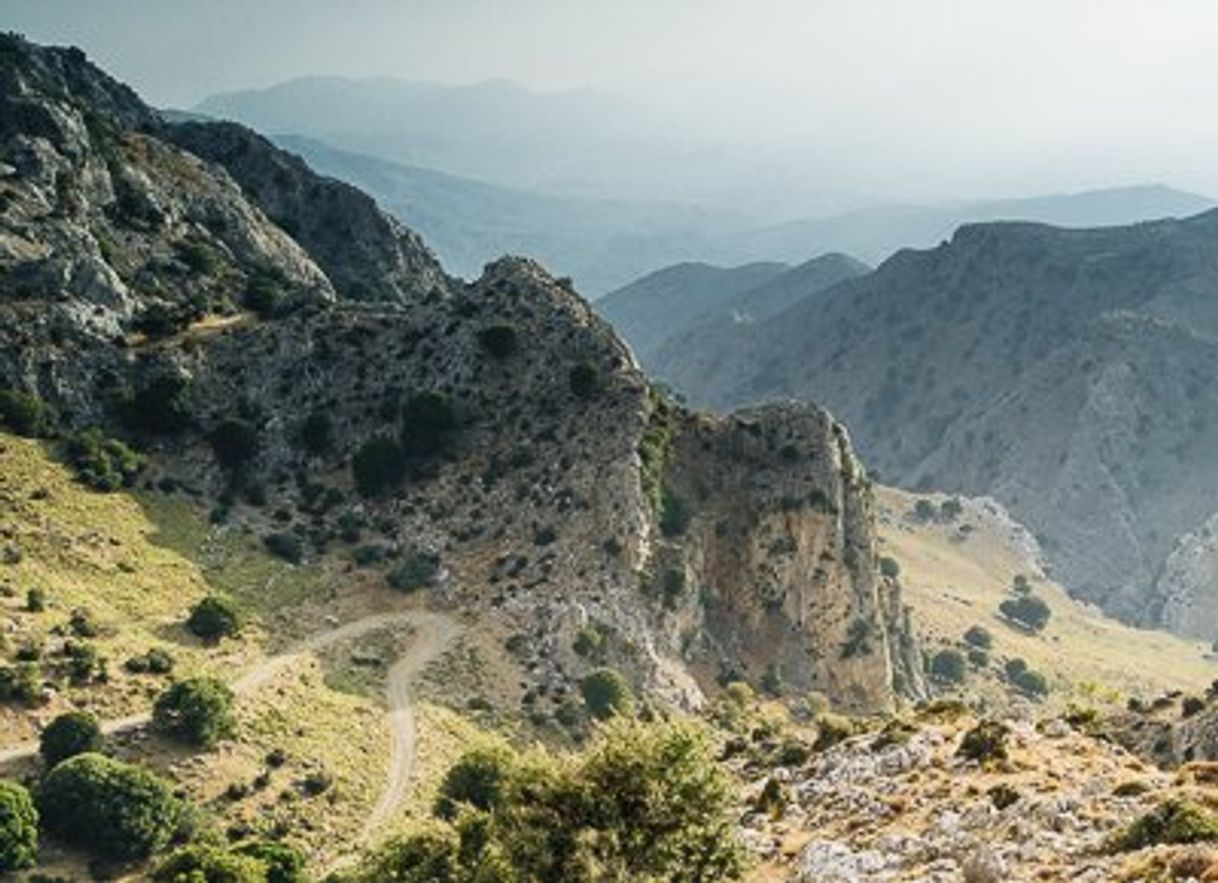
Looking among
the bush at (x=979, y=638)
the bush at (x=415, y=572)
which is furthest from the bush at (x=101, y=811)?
the bush at (x=979, y=638)

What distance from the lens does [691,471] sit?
120 metres

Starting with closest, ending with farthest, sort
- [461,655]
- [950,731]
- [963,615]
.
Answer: [950,731]
[461,655]
[963,615]

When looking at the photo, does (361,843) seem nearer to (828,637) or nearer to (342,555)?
(342,555)

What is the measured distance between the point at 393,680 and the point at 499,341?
40775 mm

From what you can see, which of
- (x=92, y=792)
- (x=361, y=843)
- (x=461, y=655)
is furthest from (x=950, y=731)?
(x=461, y=655)

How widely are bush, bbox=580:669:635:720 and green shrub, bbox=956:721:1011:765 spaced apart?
47.5 m

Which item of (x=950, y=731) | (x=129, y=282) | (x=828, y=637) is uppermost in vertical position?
(x=129, y=282)

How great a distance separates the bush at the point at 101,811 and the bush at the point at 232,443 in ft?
158

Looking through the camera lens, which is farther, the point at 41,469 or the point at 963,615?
the point at 963,615

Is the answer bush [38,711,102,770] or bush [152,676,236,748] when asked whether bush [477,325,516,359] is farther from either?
bush [38,711,102,770]

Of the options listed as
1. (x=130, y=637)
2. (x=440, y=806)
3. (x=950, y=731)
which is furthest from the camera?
(x=130, y=637)

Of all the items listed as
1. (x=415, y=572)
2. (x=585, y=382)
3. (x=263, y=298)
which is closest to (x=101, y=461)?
(x=415, y=572)

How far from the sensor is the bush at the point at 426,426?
4409 inches

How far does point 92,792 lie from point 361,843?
14023 mm
